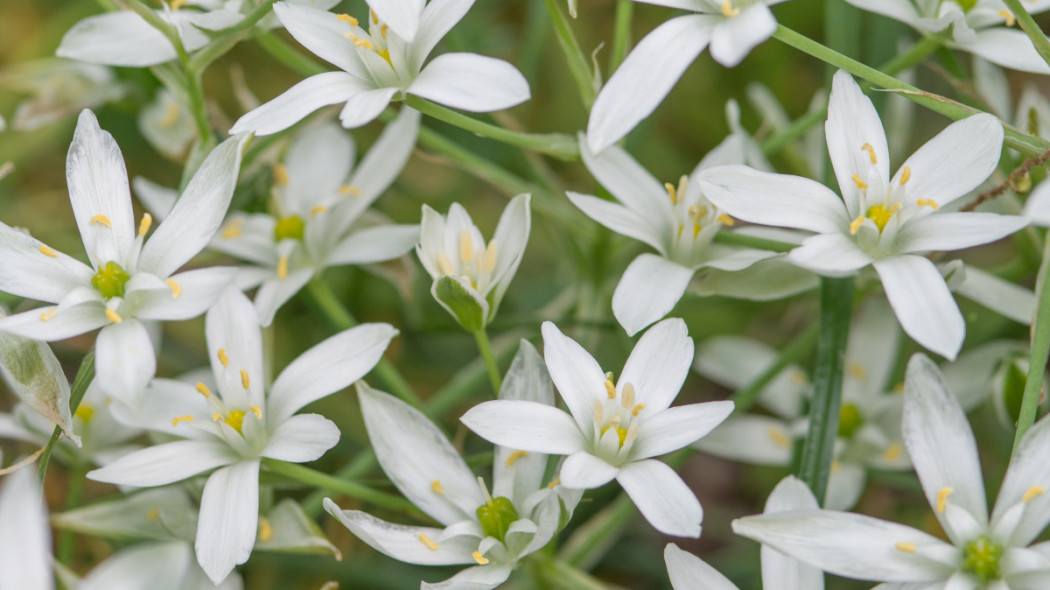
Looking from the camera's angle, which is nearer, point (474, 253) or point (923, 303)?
point (923, 303)

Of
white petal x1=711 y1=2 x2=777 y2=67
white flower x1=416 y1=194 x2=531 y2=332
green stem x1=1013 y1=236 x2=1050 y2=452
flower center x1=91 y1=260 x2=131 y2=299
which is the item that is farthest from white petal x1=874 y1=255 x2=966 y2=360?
flower center x1=91 y1=260 x2=131 y2=299

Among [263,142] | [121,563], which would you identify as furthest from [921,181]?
[121,563]

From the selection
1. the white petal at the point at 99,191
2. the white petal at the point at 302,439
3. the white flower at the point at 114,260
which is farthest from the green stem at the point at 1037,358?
the white petal at the point at 99,191

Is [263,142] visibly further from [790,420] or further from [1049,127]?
[1049,127]

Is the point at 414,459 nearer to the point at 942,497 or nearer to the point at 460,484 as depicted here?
the point at 460,484

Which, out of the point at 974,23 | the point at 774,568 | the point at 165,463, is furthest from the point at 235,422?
the point at 974,23

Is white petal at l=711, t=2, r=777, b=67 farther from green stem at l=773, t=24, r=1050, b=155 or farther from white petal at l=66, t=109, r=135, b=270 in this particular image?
white petal at l=66, t=109, r=135, b=270
